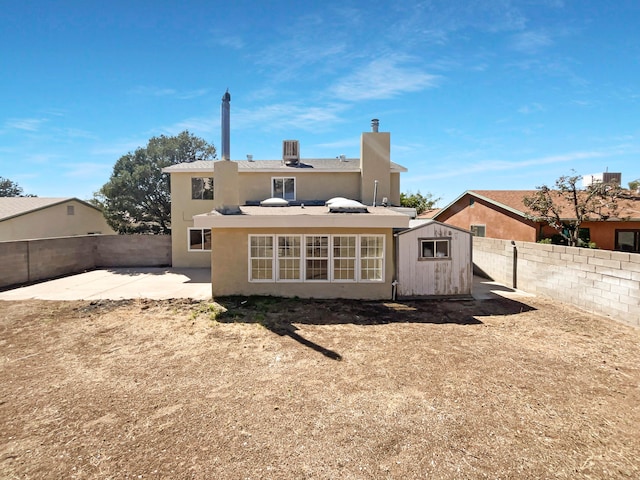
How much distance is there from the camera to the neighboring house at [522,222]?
609 inches

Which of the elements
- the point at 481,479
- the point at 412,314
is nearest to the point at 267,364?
the point at 481,479

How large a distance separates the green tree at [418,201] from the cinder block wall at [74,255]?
2719 cm

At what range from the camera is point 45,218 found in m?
20.8

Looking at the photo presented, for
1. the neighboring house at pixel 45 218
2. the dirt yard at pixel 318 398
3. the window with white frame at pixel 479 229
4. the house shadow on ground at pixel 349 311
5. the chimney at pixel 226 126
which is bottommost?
the dirt yard at pixel 318 398

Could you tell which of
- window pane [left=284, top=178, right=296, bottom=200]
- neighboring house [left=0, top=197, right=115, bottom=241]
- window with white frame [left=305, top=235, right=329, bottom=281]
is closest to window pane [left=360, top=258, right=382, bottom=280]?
window with white frame [left=305, top=235, right=329, bottom=281]

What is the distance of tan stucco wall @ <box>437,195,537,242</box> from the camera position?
16.5m

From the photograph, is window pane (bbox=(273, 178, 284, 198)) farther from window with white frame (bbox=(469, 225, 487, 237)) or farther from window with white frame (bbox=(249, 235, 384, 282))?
window with white frame (bbox=(469, 225, 487, 237))

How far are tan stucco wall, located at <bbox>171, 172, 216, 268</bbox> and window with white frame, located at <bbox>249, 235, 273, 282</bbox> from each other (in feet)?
26.4

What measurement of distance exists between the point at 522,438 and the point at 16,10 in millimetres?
16836

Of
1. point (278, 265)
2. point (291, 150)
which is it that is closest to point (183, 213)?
point (291, 150)

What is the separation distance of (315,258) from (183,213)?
10569 millimetres

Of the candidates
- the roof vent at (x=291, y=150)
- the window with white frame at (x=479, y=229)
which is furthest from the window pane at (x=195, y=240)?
the window with white frame at (x=479, y=229)

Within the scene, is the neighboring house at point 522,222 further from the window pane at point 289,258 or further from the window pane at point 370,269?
the window pane at point 289,258

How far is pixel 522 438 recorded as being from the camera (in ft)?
13.3
